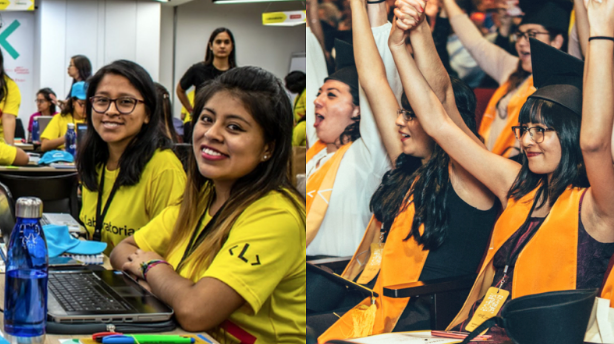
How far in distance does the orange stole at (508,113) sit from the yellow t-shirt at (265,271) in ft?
2.21

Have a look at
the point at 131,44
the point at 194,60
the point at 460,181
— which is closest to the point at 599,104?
the point at 460,181

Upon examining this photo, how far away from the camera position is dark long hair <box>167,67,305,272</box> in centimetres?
161

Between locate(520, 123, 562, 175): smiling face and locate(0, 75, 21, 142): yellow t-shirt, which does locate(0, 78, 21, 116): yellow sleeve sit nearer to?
locate(0, 75, 21, 142): yellow t-shirt

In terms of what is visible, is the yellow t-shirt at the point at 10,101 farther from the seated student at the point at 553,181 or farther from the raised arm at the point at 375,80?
the seated student at the point at 553,181

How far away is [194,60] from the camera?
1140 cm

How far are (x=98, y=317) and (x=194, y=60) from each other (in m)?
10.5

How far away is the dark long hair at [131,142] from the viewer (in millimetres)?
2418

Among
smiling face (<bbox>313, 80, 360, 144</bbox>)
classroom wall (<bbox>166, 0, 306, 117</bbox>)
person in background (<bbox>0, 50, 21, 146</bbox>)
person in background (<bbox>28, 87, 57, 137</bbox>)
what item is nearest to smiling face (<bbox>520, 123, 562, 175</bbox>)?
smiling face (<bbox>313, 80, 360, 144</bbox>)

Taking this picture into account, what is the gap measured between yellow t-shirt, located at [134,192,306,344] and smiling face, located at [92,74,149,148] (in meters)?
0.99

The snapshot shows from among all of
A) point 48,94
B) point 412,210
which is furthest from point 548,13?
point 48,94

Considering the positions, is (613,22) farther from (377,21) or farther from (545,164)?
(377,21)

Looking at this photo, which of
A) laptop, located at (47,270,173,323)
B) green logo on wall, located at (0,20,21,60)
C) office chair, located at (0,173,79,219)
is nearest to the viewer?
laptop, located at (47,270,173,323)

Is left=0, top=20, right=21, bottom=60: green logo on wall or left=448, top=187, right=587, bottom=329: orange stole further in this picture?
left=0, top=20, right=21, bottom=60: green logo on wall

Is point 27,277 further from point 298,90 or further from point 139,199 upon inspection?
point 298,90
